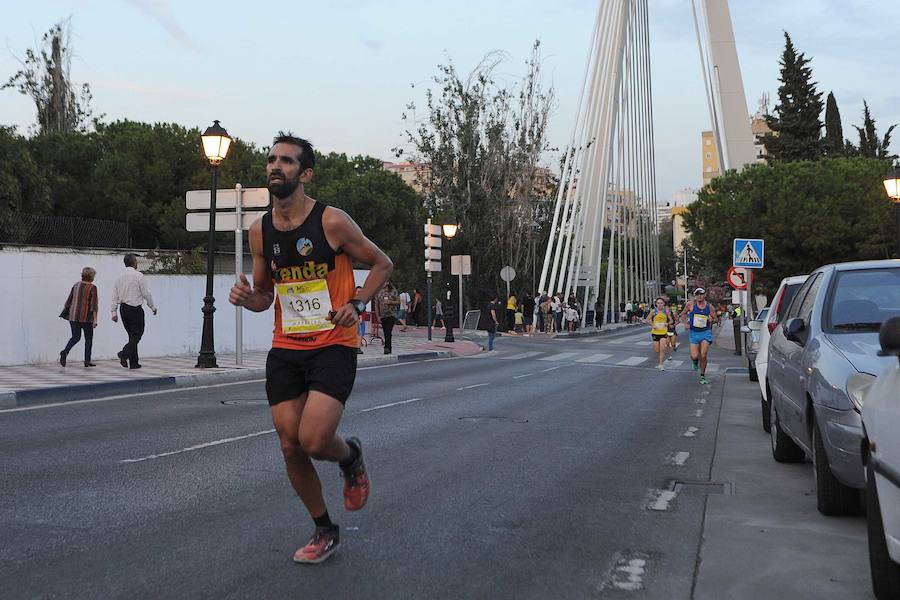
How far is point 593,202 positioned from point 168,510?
43.5 meters

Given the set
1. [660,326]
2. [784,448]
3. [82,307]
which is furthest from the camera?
[660,326]

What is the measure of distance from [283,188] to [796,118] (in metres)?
66.7

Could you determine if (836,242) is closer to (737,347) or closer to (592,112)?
(592,112)

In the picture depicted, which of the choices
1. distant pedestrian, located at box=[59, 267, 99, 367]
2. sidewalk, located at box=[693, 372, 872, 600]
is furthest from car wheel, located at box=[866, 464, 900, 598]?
distant pedestrian, located at box=[59, 267, 99, 367]

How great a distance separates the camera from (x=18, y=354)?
18.3 metres

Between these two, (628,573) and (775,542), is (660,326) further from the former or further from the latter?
(628,573)

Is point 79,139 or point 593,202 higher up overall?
point 79,139

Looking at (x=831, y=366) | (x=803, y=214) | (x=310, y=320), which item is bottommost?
(x=831, y=366)

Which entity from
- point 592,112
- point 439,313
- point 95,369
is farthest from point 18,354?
point 592,112

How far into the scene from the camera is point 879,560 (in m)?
4.12

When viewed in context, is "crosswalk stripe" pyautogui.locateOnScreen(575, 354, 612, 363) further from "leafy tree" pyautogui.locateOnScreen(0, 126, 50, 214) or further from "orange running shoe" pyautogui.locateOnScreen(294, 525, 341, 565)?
"leafy tree" pyautogui.locateOnScreen(0, 126, 50, 214)

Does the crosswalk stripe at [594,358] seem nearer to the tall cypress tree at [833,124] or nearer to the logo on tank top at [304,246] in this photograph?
the logo on tank top at [304,246]

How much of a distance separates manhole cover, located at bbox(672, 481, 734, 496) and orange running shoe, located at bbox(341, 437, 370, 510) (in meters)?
2.88

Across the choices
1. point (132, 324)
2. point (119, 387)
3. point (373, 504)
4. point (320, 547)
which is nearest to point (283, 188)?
point (320, 547)
